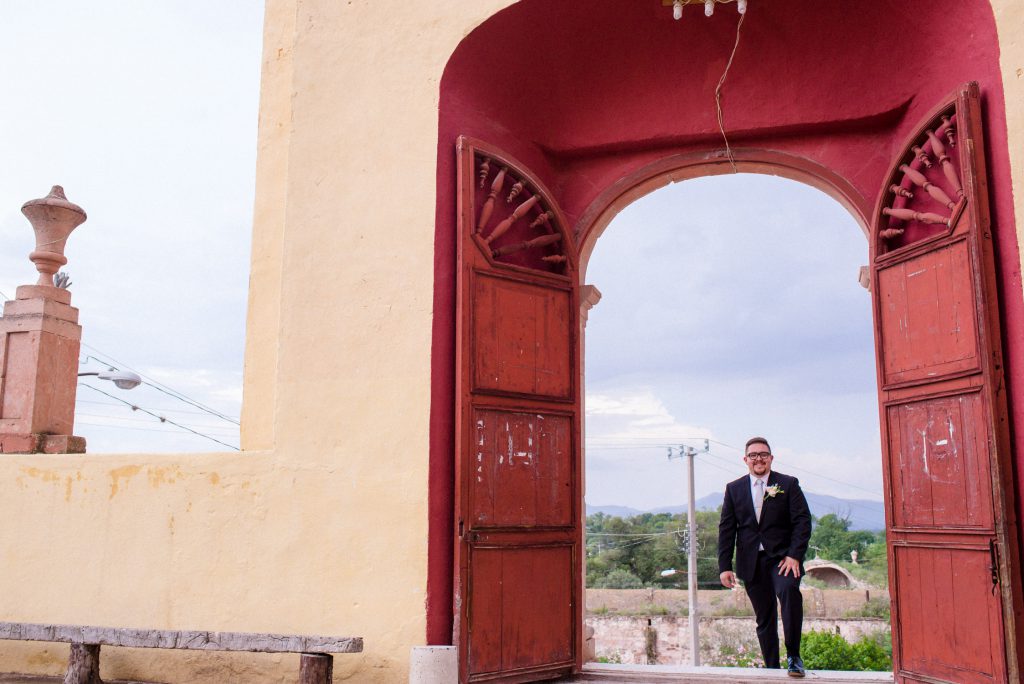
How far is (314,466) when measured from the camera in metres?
5.42

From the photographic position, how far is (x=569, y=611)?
555 centimetres

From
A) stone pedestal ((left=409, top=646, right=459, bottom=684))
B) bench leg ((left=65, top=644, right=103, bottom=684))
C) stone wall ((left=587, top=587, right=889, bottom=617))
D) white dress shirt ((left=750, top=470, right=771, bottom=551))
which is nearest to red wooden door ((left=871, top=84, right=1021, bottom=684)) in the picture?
white dress shirt ((left=750, top=470, right=771, bottom=551))

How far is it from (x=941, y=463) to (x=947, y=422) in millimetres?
218

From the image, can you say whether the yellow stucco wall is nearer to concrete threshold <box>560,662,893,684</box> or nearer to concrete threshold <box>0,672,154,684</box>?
concrete threshold <box>0,672,154,684</box>

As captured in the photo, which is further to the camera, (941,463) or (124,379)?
(124,379)

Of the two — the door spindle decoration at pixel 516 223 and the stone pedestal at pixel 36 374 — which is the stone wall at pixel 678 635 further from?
the stone pedestal at pixel 36 374

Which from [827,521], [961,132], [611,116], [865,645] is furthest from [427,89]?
[827,521]

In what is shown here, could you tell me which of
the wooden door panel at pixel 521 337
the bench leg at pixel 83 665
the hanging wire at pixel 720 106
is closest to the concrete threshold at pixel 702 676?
the wooden door panel at pixel 521 337

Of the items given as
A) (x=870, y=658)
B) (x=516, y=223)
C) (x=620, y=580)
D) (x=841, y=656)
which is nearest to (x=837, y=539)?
(x=620, y=580)

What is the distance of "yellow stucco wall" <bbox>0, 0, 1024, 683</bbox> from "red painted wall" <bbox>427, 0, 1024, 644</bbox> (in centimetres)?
14

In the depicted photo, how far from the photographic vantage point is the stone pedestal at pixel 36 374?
19.7 ft

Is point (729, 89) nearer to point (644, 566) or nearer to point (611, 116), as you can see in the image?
point (611, 116)

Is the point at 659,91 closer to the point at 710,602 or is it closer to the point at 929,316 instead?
the point at 929,316

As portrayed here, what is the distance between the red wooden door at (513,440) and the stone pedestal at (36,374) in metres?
2.73
